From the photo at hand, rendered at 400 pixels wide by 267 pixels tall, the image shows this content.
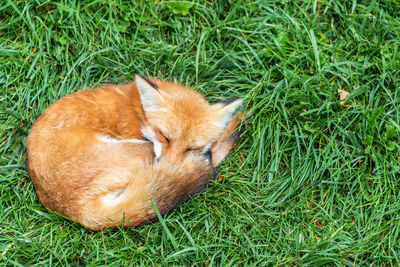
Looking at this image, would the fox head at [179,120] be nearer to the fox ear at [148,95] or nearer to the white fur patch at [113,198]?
the fox ear at [148,95]

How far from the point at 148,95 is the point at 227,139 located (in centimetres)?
78

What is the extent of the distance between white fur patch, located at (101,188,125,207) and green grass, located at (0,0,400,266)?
0.23m

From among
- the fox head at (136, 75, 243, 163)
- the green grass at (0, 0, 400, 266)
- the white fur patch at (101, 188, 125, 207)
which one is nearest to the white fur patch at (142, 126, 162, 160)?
the fox head at (136, 75, 243, 163)

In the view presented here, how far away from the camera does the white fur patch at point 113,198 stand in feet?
9.41

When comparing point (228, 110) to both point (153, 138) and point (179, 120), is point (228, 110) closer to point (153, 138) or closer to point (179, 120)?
point (179, 120)

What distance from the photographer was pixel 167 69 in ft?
12.3

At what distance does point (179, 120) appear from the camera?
3086mm

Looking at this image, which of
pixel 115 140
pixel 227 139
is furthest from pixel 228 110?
pixel 115 140

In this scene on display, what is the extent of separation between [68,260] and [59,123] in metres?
1.06

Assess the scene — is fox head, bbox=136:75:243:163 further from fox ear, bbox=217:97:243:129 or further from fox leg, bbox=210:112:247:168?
fox leg, bbox=210:112:247:168

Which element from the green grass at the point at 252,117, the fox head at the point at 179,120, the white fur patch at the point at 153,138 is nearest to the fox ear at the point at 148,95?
the fox head at the point at 179,120

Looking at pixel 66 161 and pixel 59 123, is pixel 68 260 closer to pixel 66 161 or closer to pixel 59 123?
pixel 66 161

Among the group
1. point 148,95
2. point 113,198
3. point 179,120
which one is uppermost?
point 148,95

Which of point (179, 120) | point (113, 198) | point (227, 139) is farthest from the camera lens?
point (227, 139)
